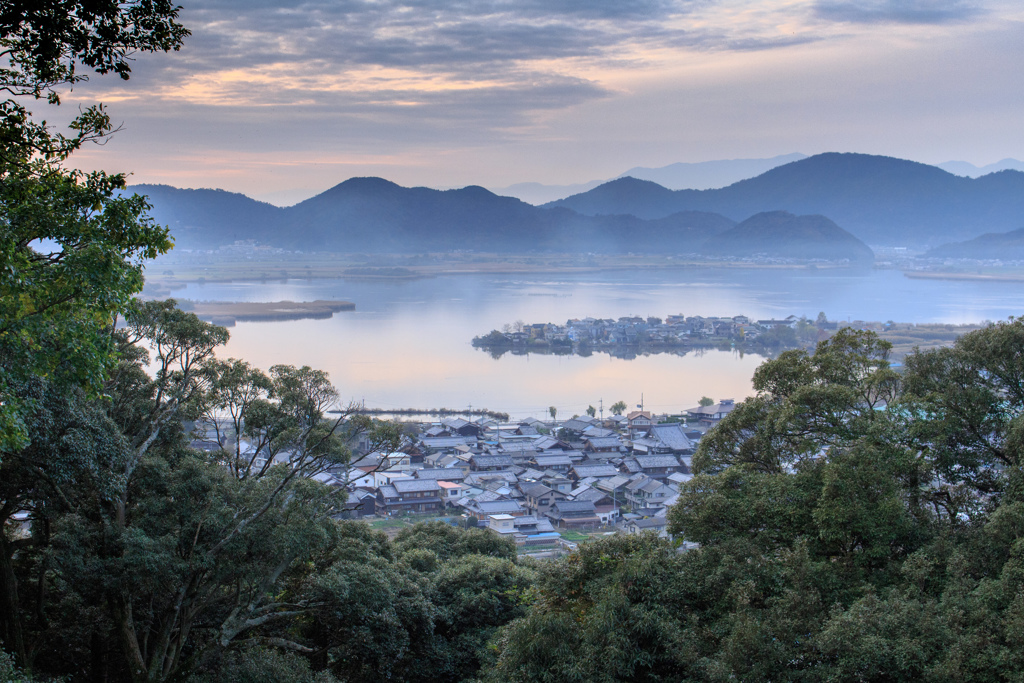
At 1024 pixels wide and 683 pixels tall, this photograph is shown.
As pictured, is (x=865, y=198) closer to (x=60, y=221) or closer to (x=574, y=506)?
(x=574, y=506)

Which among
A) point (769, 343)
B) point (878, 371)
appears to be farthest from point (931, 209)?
point (878, 371)

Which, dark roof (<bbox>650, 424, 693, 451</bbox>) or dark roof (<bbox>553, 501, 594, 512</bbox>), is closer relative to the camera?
dark roof (<bbox>553, 501, 594, 512</bbox>)

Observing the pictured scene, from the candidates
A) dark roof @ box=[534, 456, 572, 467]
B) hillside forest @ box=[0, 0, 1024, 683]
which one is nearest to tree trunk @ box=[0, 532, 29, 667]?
hillside forest @ box=[0, 0, 1024, 683]

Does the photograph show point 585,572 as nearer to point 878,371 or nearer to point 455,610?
point 455,610

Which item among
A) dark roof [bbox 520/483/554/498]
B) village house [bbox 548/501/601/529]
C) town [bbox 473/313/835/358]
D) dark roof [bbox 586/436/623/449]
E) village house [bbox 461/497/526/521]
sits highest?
town [bbox 473/313/835/358]

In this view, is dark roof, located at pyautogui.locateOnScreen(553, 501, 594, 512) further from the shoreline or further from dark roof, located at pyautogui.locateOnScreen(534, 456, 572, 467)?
the shoreline

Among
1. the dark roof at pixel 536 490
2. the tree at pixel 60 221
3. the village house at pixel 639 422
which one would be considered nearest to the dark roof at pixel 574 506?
the dark roof at pixel 536 490

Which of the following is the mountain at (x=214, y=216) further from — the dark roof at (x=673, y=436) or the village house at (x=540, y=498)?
the village house at (x=540, y=498)
